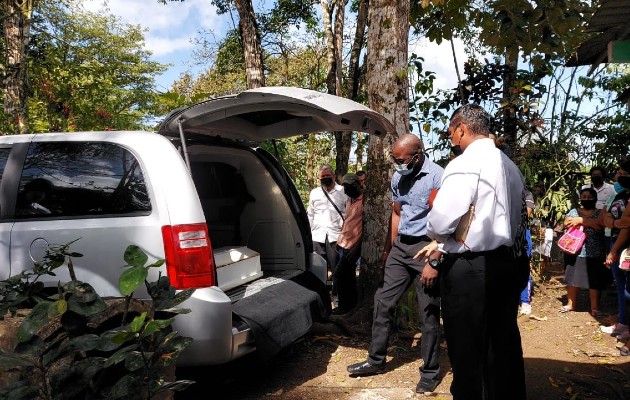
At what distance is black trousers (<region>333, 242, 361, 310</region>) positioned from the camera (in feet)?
21.2

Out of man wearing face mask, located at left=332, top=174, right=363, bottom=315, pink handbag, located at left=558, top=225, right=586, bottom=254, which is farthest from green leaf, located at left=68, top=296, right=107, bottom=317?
pink handbag, located at left=558, top=225, right=586, bottom=254

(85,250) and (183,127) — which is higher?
(183,127)

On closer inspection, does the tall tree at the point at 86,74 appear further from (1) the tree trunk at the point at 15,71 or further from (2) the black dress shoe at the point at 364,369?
(2) the black dress shoe at the point at 364,369

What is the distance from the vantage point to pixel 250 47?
321 inches

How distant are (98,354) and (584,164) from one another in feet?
26.6

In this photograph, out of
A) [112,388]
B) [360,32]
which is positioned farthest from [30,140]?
[360,32]

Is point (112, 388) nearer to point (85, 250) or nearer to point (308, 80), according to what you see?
point (85, 250)

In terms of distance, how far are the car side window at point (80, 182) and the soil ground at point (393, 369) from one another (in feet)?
3.73

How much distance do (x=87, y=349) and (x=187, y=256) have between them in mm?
1502

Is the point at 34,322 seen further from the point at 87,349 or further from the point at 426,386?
the point at 426,386

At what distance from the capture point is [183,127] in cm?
407

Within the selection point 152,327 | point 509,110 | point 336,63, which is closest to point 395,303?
point 152,327

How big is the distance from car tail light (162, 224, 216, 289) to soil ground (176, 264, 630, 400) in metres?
0.57

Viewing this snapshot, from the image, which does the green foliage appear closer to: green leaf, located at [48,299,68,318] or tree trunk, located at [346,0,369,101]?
green leaf, located at [48,299,68,318]
